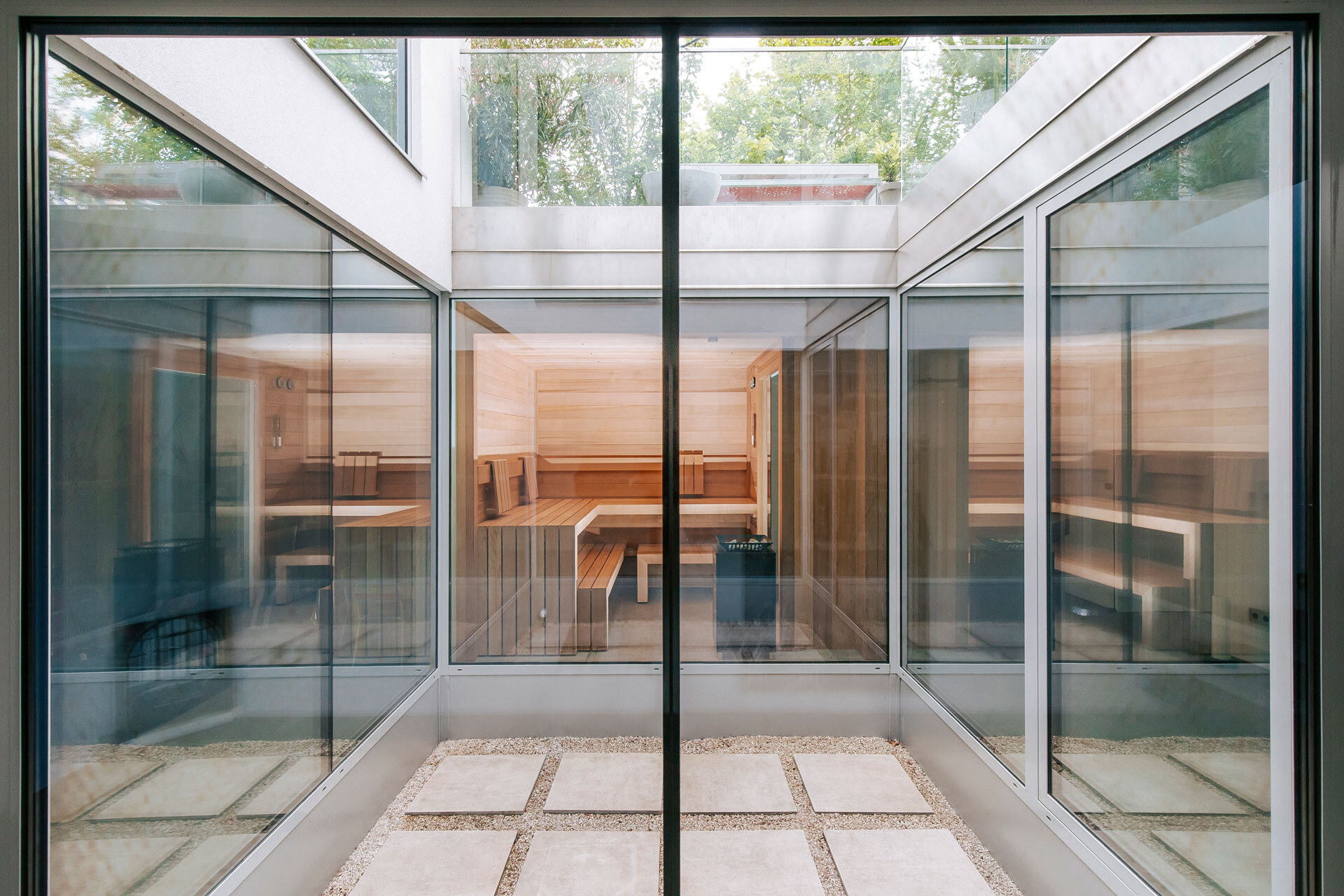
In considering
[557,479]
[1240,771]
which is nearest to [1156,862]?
[1240,771]

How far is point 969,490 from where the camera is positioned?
2299mm

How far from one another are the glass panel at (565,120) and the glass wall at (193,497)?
63 centimetres

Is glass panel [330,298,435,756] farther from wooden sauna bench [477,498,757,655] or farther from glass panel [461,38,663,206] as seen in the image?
glass panel [461,38,663,206]

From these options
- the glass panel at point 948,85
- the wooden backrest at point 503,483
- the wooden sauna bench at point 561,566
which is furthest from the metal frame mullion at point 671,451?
the glass panel at point 948,85

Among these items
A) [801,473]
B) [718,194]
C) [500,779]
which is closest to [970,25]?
[718,194]

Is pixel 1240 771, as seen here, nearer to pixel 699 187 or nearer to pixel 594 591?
pixel 594 591

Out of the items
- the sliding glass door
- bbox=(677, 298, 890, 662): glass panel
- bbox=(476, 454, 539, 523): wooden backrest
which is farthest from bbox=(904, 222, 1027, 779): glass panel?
bbox=(476, 454, 539, 523): wooden backrest

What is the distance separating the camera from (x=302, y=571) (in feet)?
6.19

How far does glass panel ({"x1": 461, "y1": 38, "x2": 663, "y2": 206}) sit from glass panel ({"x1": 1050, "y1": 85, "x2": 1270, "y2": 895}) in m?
1.24

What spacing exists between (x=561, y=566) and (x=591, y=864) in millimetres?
900

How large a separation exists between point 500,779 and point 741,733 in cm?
81

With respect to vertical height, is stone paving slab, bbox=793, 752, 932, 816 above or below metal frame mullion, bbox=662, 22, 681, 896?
below

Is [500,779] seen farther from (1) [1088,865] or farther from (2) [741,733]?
(1) [1088,865]

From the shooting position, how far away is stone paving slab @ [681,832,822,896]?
6.27ft
